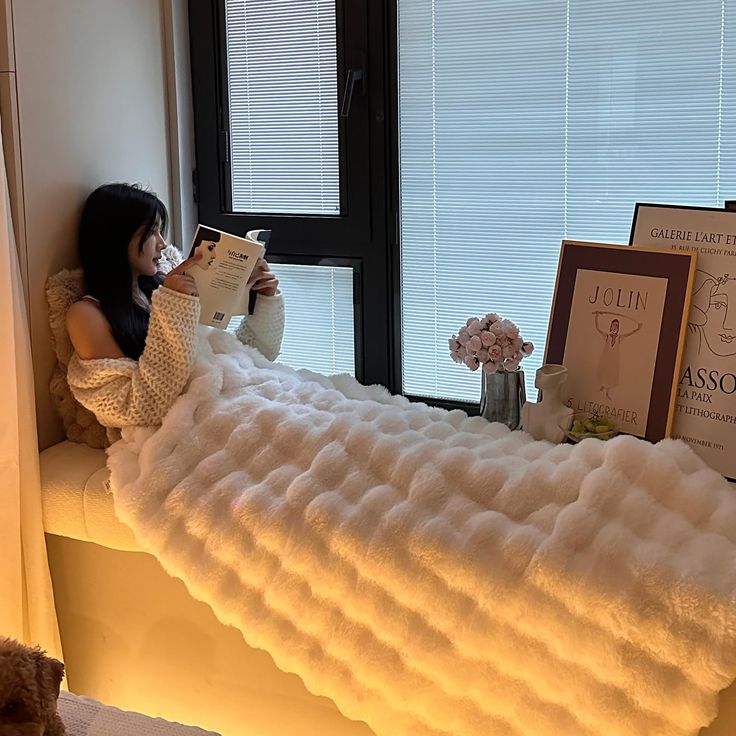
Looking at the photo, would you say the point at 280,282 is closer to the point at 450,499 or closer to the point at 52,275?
the point at 52,275

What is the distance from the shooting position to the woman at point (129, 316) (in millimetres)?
1843

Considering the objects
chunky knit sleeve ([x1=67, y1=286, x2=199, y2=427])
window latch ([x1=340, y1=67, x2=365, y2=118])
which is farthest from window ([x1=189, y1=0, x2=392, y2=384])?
chunky knit sleeve ([x1=67, y1=286, x2=199, y2=427])

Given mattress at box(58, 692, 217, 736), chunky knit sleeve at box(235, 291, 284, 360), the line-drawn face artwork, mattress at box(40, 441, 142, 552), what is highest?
the line-drawn face artwork

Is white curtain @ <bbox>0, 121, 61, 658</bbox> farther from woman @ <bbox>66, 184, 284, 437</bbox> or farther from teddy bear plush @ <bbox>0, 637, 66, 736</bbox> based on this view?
teddy bear plush @ <bbox>0, 637, 66, 736</bbox>

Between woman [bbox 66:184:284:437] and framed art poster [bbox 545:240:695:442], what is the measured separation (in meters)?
0.68

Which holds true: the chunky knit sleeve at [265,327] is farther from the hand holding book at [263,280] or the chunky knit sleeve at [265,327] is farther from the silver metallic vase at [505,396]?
the silver metallic vase at [505,396]

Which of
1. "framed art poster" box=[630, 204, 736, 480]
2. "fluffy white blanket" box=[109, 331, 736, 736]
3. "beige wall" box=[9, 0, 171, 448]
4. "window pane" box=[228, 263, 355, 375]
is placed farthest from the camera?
"window pane" box=[228, 263, 355, 375]

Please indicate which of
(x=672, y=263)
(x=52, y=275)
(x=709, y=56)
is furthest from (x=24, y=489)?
→ (x=709, y=56)

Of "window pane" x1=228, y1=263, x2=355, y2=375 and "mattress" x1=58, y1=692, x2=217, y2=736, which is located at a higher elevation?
"window pane" x1=228, y1=263, x2=355, y2=375

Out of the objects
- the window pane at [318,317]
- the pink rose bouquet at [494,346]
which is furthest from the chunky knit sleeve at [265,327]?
the pink rose bouquet at [494,346]

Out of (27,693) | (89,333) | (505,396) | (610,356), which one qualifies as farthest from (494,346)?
(27,693)

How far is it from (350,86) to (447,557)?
109cm

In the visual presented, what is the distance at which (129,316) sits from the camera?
1959 millimetres

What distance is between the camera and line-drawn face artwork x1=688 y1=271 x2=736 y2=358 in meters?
1.66
